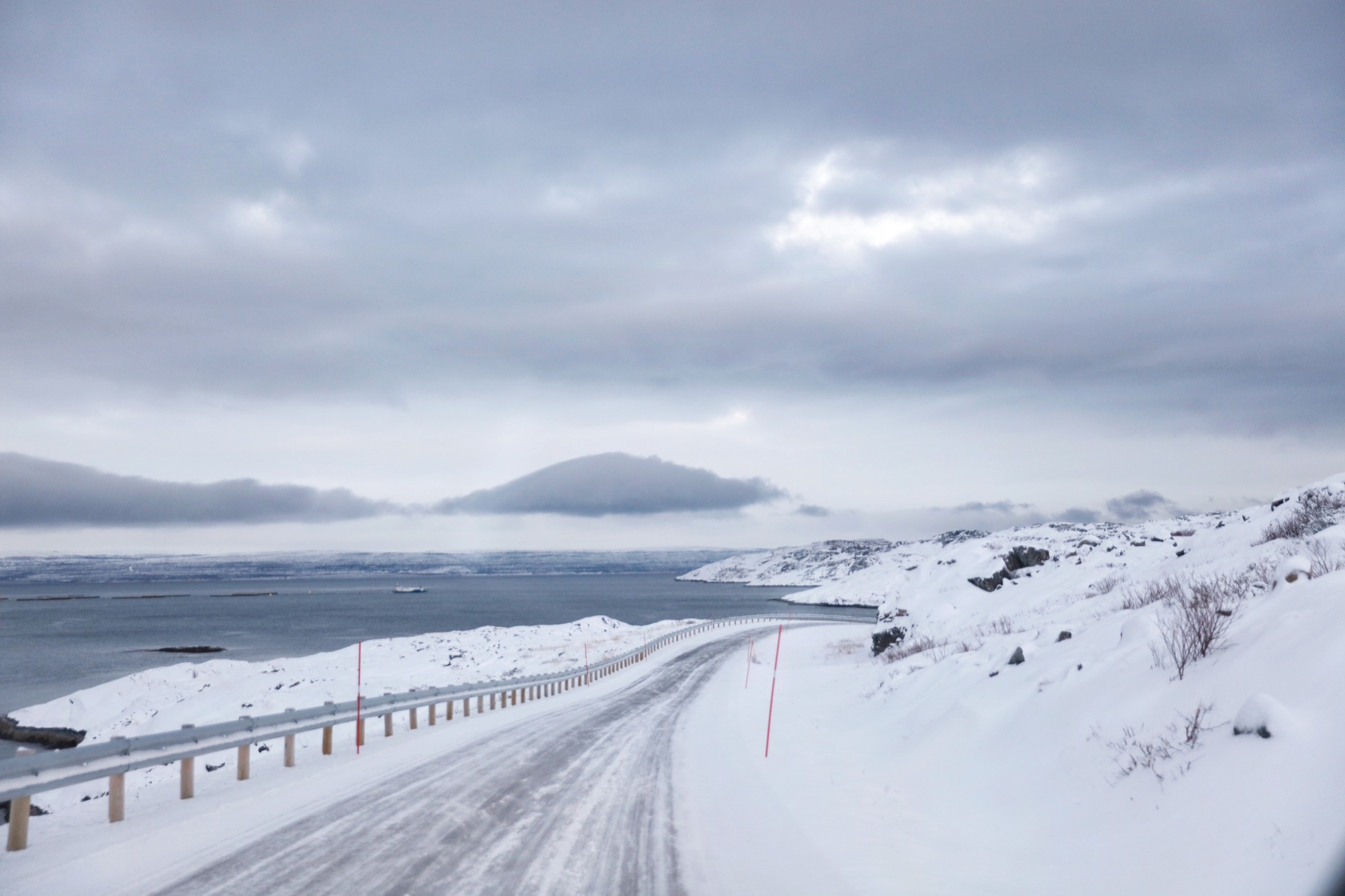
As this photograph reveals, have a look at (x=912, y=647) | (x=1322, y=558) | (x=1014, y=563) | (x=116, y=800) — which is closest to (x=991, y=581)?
(x=1014, y=563)

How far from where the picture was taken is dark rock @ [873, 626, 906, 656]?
107 feet

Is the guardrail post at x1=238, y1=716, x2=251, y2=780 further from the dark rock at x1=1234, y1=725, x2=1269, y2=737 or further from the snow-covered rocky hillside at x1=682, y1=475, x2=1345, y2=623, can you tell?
the snow-covered rocky hillside at x1=682, y1=475, x2=1345, y2=623

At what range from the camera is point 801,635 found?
58.6 meters

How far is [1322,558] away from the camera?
12.8m

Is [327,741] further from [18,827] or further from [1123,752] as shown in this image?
[1123,752]

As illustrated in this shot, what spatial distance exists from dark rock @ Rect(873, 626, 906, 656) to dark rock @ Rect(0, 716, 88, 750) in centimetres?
3726

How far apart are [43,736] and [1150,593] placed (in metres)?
47.1

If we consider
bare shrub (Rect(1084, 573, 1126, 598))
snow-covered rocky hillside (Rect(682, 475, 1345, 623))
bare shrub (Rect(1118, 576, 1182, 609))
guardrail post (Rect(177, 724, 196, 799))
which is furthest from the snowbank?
bare shrub (Rect(1084, 573, 1126, 598))

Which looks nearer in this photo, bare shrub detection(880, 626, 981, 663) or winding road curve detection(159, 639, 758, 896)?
winding road curve detection(159, 639, 758, 896)

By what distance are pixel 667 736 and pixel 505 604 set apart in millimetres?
150376

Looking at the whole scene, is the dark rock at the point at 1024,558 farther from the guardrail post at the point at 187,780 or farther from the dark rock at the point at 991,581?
the guardrail post at the point at 187,780

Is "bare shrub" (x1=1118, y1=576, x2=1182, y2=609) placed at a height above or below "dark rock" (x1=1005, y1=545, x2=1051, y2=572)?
above

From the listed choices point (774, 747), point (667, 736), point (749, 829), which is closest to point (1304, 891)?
point (749, 829)

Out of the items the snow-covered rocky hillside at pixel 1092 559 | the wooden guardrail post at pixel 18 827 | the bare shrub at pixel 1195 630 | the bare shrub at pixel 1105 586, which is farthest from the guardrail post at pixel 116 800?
the bare shrub at pixel 1105 586
